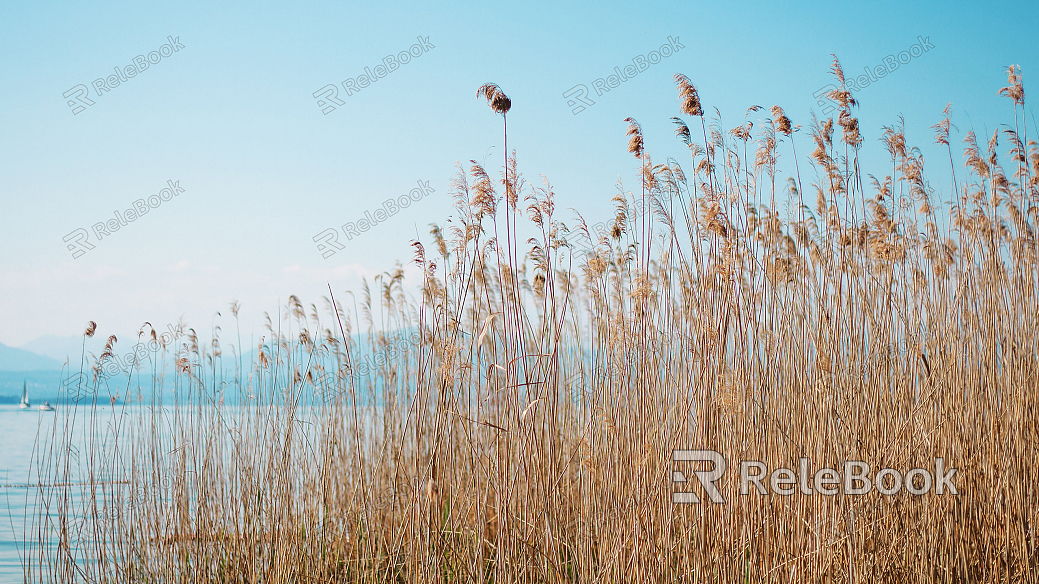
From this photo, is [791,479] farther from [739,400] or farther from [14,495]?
[14,495]

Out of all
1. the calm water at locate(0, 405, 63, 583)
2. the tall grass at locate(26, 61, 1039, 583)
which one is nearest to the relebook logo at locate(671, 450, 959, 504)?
the tall grass at locate(26, 61, 1039, 583)

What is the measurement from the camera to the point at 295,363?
2988 millimetres

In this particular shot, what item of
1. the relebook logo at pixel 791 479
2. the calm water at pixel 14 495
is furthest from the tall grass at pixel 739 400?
the calm water at pixel 14 495

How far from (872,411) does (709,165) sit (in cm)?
89

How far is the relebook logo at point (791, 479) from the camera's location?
1.67m

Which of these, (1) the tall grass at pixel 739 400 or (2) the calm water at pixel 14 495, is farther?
(2) the calm water at pixel 14 495

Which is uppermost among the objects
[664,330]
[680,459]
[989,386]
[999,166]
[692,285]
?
[999,166]

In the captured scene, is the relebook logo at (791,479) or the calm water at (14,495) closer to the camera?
the relebook logo at (791,479)

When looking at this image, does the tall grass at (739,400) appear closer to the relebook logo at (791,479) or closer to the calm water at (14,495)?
the relebook logo at (791,479)

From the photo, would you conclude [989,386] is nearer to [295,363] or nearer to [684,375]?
[684,375]

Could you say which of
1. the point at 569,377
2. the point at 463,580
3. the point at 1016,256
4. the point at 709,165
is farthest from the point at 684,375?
the point at 1016,256

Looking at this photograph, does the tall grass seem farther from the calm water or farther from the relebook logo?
the calm water

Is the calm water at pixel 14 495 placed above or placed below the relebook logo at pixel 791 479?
below

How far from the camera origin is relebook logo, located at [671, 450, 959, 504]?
1.67m
